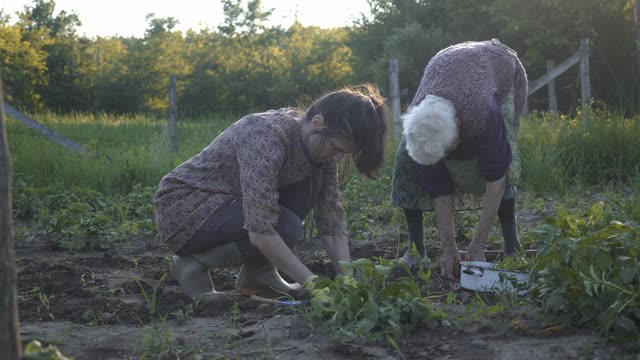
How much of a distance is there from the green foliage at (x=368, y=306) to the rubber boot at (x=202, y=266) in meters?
0.80

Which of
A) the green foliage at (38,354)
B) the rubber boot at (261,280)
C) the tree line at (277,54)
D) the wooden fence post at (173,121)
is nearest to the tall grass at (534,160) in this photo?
the wooden fence post at (173,121)

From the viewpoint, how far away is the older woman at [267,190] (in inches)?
131

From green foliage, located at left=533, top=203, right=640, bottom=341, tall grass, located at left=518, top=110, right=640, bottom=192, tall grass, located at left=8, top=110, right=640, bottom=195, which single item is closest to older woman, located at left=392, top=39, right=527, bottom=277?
green foliage, located at left=533, top=203, right=640, bottom=341

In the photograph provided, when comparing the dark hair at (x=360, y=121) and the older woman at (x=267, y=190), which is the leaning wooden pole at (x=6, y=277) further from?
the dark hair at (x=360, y=121)

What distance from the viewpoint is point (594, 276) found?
2.70 metres

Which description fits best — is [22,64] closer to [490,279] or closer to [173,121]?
[173,121]

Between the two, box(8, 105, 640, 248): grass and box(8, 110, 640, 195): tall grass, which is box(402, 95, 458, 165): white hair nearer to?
box(8, 105, 640, 248): grass

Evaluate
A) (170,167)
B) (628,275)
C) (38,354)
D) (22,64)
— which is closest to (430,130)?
(628,275)

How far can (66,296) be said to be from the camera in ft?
12.4

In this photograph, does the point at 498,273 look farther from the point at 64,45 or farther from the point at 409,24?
the point at 64,45

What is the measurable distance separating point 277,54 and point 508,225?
24473 mm

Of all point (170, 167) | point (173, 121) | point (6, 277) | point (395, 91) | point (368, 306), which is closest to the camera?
point (6, 277)

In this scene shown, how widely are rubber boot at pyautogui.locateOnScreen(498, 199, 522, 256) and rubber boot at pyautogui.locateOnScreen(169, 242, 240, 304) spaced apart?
4.74ft

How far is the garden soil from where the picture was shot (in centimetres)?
273
